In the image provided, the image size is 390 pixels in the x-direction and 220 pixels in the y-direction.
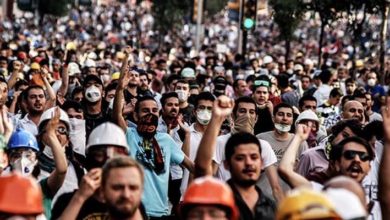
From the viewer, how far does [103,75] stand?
21594 mm

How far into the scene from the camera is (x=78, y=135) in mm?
11844

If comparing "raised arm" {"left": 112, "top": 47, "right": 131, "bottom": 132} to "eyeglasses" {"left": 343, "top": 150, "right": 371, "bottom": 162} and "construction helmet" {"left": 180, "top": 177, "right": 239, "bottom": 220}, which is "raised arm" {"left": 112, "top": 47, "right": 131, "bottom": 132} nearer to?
"eyeglasses" {"left": 343, "top": 150, "right": 371, "bottom": 162}

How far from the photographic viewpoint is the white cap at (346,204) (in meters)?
6.48

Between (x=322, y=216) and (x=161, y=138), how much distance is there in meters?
4.79

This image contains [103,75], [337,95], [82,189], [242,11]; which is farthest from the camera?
[242,11]

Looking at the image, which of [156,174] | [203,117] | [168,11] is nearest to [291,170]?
[156,174]

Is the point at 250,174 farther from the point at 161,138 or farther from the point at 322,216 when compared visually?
the point at 161,138

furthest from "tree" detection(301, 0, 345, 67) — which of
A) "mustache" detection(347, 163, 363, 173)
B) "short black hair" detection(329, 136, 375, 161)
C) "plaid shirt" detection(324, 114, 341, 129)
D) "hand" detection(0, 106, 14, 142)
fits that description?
"mustache" detection(347, 163, 363, 173)

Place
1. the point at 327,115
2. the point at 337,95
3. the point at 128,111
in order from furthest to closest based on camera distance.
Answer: the point at 337,95, the point at 327,115, the point at 128,111

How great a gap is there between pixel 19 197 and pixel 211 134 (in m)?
2.30

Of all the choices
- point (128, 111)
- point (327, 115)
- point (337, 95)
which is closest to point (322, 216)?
point (128, 111)

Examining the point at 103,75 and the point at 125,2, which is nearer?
the point at 103,75

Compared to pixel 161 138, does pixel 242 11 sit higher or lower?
higher

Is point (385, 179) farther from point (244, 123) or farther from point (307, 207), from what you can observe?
point (244, 123)
